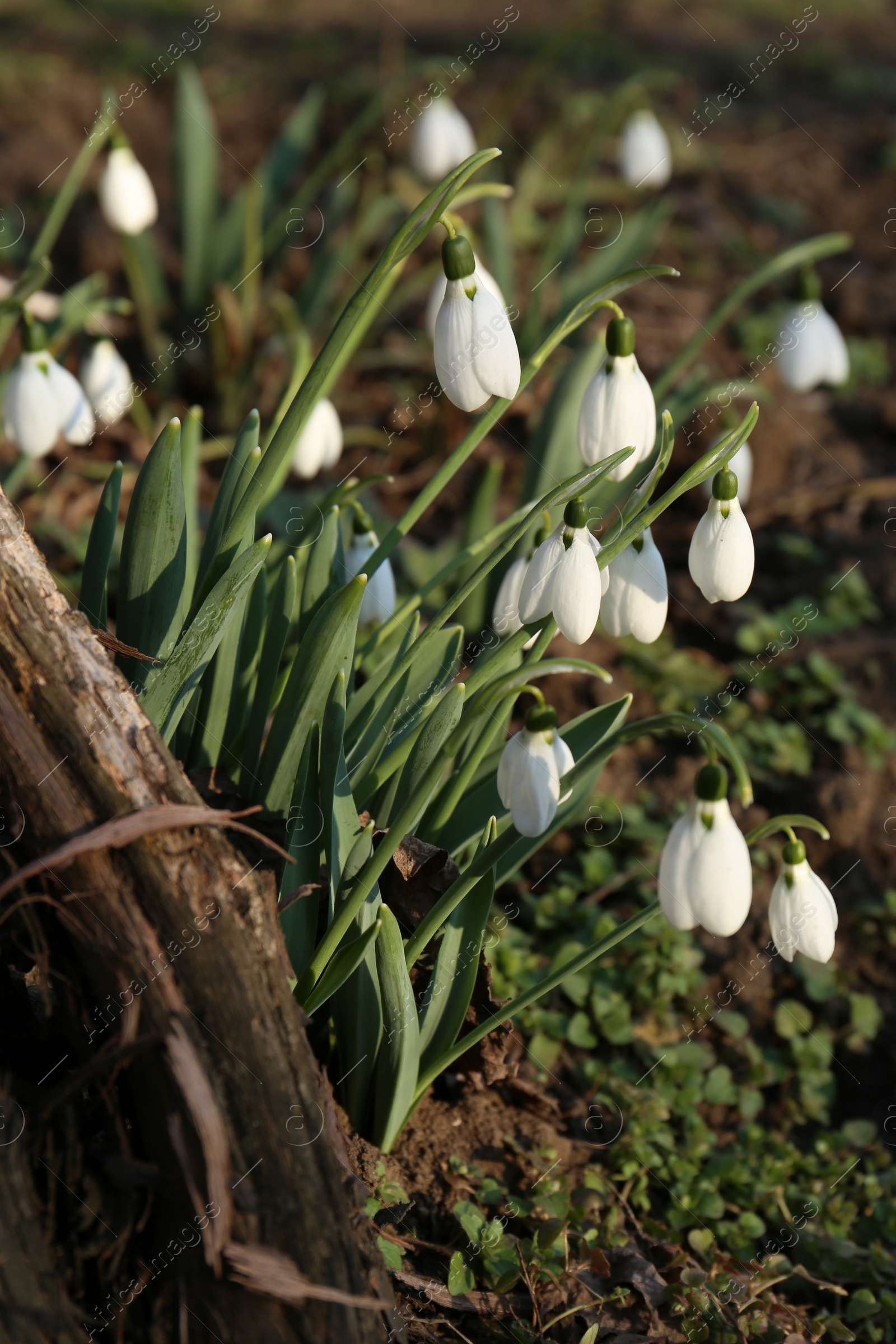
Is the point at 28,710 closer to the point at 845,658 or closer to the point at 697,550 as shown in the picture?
the point at 697,550

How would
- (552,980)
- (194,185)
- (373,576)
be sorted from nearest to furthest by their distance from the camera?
(552,980) < (373,576) < (194,185)

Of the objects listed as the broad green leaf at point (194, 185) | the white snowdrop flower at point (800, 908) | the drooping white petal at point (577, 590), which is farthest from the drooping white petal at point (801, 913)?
the broad green leaf at point (194, 185)

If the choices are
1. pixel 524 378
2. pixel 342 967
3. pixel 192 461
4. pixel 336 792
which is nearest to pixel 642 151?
pixel 192 461

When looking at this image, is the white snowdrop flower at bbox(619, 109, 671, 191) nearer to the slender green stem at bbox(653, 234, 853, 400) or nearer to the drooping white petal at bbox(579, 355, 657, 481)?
the slender green stem at bbox(653, 234, 853, 400)

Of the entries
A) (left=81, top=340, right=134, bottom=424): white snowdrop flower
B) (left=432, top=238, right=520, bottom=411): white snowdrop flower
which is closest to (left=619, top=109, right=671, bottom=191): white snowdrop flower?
(left=81, top=340, right=134, bottom=424): white snowdrop flower

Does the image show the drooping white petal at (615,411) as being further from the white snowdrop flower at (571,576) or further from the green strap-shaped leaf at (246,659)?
→ the green strap-shaped leaf at (246,659)

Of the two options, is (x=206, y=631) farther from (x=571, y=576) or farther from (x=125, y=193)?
(x=125, y=193)
